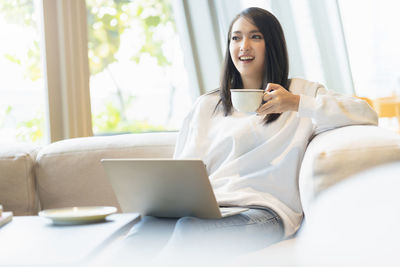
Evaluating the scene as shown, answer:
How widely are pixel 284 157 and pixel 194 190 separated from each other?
0.46 m

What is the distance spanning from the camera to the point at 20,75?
3.00 meters

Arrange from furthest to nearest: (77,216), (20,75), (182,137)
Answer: (20,75), (182,137), (77,216)

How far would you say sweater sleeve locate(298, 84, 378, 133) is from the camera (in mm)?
1500

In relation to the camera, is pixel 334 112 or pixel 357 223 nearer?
pixel 357 223

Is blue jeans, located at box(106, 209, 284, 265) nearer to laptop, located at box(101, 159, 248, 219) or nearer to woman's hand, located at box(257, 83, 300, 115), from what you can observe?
laptop, located at box(101, 159, 248, 219)

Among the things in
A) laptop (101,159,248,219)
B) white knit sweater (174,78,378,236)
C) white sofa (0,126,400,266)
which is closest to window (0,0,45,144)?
white sofa (0,126,400,266)

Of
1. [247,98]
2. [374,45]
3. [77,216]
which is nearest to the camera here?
[77,216]

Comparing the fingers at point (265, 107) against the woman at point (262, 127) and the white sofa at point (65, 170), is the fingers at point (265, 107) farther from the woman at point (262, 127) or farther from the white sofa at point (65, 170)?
the white sofa at point (65, 170)

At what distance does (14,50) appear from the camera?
9.78 feet

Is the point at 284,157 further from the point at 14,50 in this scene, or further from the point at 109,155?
the point at 14,50

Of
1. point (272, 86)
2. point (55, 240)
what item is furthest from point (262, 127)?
point (55, 240)

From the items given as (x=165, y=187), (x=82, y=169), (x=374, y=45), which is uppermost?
(x=374, y=45)

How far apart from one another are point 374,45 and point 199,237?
4286 mm

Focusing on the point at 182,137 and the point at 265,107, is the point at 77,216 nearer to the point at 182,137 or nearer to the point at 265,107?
the point at 265,107
